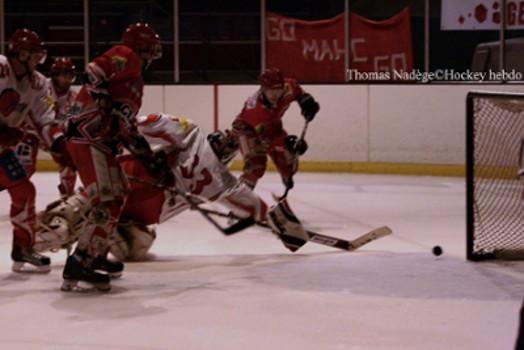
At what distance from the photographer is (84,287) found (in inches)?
192

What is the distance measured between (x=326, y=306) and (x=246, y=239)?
2.05 meters

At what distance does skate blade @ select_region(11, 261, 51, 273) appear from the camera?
17.8ft

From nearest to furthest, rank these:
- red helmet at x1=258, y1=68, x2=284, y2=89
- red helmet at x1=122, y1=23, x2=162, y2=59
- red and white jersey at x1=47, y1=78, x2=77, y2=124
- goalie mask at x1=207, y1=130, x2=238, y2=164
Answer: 1. red helmet at x1=122, y1=23, x2=162, y2=59
2. goalie mask at x1=207, y1=130, x2=238, y2=164
3. red helmet at x1=258, y1=68, x2=284, y2=89
4. red and white jersey at x1=47, y1=78, x2=77, y2=124

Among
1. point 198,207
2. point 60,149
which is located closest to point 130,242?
point 198,207

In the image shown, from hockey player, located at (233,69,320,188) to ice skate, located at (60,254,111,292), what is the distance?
2.32 meters

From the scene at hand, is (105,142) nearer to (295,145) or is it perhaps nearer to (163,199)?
(163,199)

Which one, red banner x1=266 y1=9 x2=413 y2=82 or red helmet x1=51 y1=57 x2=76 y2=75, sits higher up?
red banner x1=266 y1=9 x2=413 y2=82

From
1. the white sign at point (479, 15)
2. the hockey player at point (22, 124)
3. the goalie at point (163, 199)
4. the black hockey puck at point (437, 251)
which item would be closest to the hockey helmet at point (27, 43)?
the hockey player at point (22, 124)

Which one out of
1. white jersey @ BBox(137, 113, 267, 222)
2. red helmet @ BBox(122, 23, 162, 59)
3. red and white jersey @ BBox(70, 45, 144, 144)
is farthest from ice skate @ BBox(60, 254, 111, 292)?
white jersey @ BBox(137, 113, 267, 222)

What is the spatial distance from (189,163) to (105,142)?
1.03 m

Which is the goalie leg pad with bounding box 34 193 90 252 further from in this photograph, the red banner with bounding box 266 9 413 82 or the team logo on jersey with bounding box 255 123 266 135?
the red banner with bounding box 266 9 413 82

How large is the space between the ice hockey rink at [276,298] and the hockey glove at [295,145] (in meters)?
0.49

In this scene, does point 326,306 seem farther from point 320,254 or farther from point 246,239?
point 246,239

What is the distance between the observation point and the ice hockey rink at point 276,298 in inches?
159
